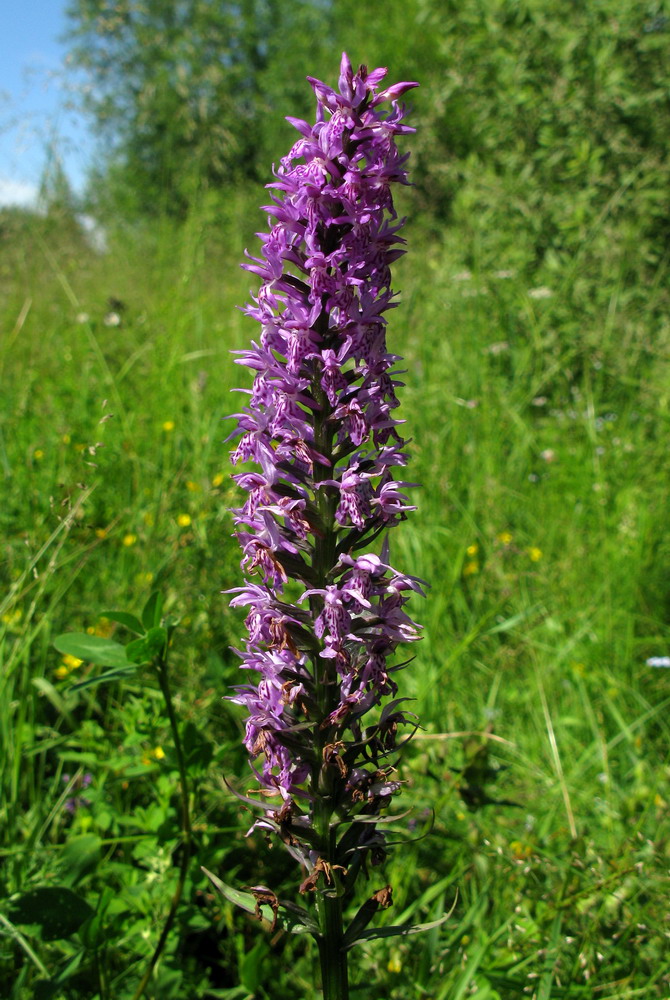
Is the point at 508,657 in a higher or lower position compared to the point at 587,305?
lower

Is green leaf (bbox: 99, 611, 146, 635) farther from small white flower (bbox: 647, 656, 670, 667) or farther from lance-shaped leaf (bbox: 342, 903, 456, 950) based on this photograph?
small white flower (bbox: 647, 656, 670, 667)

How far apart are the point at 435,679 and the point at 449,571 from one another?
38.0 inches

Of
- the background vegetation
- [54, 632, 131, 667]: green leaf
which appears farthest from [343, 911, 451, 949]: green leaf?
[54, 632, 131, 667]: green leaf

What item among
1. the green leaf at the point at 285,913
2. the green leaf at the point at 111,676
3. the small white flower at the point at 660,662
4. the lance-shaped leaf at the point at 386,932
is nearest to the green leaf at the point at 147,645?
the green leaf at the point at 111,676

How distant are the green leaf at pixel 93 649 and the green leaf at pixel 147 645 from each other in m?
0.07

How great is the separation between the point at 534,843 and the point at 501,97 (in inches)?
277

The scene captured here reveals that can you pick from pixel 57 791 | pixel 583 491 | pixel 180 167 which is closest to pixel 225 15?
pixel 180 167

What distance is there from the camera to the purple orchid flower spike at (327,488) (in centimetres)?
145

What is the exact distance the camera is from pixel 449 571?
3.61 m

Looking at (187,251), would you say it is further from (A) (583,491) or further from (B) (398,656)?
(B) (398,656)

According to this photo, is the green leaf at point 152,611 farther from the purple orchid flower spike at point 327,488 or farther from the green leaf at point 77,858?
the green leaf at point 77,858

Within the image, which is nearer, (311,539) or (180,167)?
(311,539)

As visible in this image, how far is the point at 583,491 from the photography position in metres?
4.36

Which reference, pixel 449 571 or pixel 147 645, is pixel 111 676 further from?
pixel 449 571
